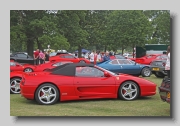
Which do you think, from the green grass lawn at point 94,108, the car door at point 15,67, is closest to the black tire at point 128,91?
the green grass lawn at point 94,108

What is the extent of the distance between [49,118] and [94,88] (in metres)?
2.25

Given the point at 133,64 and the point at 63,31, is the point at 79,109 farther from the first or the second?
the point at 63,31

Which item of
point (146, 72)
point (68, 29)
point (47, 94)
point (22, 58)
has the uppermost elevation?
point (68, 29)

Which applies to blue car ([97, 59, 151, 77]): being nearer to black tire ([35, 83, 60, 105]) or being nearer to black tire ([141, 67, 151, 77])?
black tire ([141, 67, 151, 77])

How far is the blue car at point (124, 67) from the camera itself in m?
14.2

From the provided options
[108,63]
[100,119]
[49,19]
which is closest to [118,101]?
[100,119]

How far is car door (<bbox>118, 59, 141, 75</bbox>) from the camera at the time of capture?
1437cm

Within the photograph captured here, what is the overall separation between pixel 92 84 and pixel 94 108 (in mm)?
953

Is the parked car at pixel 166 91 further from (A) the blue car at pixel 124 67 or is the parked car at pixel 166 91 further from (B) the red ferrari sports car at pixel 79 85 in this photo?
(A) the blue car at pixel 124 67

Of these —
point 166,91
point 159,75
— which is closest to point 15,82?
point 166,91

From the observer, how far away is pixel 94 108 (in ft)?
23.3

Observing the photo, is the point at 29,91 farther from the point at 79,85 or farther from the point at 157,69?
the point at 157,69

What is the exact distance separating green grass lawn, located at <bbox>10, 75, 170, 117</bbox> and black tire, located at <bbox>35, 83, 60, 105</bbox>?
157 mm

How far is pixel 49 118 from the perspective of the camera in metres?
5.95
